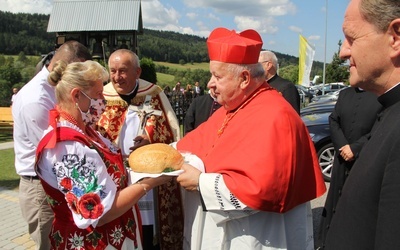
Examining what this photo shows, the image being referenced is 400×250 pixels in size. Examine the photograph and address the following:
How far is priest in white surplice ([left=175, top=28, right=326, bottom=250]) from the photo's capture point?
1.89 meters

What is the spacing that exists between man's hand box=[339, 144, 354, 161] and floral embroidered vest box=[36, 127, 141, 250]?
2484 millimetres

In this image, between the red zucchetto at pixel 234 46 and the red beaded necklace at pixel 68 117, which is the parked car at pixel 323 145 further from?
the red beaded necklace at pixel 68 117

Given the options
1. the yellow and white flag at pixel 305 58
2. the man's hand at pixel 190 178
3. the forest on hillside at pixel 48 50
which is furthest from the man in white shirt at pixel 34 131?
the forest on hillside at pixel 48 50

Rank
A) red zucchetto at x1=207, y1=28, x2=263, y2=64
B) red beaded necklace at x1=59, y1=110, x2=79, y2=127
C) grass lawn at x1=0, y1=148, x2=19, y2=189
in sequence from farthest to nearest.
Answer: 1. grass lawn at x1=0, y1=148, x2=19, y2=189
2. red zucchetto at x1=207, y1=28, x2=263, y2=64
3. red beaded necklace at x1=59, y1=110, x2=79, y2=127

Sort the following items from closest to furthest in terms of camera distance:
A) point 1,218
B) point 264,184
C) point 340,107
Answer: point 264,184
point 340,107
point 1,218

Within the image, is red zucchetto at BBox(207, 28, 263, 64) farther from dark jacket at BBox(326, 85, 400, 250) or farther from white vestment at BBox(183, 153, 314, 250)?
dark jacket at BBox(326, 85, 400, 250)

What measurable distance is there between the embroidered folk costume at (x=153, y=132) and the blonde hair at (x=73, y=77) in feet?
4.23

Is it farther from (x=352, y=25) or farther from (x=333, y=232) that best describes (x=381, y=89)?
(x=333, y=232)

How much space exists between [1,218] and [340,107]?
16.7 ft

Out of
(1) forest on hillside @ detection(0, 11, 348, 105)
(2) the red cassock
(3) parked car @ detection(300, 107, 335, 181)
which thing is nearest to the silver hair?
(2) the red cassock

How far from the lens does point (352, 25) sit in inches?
50.8

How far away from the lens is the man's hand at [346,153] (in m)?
3.75

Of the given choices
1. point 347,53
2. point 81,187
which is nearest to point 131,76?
point 81,187

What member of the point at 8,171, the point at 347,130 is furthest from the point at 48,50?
the point at 347,130
